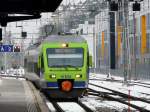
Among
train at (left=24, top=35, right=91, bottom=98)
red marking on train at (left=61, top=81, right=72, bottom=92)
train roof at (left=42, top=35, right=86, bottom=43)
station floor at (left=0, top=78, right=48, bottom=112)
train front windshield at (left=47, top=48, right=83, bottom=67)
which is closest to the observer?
station floor at (left=0, top=78, right=48, bottom=112)

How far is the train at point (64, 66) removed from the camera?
924 inches

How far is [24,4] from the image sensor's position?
18891 millimetres

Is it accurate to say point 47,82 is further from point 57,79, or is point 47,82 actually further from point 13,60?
point 13,60

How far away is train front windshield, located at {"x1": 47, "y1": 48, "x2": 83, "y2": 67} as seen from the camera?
23.9 meters

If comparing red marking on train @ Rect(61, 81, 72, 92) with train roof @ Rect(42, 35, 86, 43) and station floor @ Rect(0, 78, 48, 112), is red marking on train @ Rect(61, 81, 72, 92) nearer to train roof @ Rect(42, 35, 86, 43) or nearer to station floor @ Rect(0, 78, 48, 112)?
station floor @ Rect(0, 78, 48, 112)

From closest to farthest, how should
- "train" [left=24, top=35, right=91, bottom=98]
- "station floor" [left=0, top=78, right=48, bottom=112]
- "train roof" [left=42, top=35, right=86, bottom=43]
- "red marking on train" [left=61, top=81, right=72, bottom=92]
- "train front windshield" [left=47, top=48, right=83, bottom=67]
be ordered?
1. "station floor" [left=0, top=78, right=48, bottom=112]
2. "red marking on train" [left=61, top=81, right=72, bottom=92]
3. "train" [left=24, top=35, right=91, bottom=98]
4. "train front windshield" [left=47, top=48, right=83, bottom=67]
5. "train roof" [left=42, top=35, right=86, bottom=43]

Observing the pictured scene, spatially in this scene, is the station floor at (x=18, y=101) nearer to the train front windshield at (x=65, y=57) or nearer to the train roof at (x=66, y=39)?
the train front windshield at (x=65, y=57)

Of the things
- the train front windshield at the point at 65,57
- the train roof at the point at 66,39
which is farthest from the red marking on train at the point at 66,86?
the train roof at the point at 66,39

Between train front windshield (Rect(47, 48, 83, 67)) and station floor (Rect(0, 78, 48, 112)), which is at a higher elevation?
train front windshield (Rect(47, 48, 83, 67))

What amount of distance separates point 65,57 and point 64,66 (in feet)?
1.61

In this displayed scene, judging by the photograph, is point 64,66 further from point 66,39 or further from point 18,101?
point 18,101

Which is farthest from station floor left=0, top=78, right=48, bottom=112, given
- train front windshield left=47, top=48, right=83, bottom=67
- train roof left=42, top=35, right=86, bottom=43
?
train roof left=42, top=35, right=86, bottom=43

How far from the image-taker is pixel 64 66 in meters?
23.7

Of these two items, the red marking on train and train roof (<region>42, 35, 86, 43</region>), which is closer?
the red marking on train
